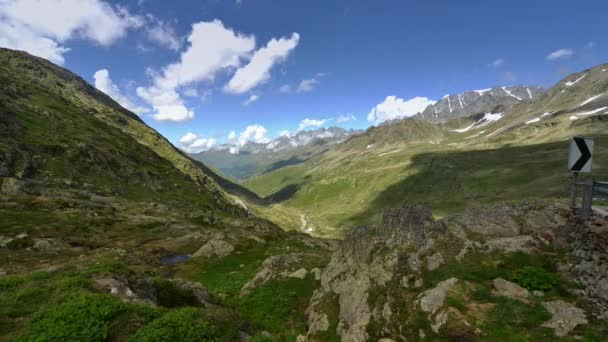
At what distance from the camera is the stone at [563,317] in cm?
1069

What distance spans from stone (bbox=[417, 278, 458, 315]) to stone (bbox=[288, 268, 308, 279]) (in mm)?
12711

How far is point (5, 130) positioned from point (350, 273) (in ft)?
480

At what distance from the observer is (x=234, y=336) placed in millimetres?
11641

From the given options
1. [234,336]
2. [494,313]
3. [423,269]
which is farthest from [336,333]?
[494,313]

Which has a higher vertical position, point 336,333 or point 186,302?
point 186,302

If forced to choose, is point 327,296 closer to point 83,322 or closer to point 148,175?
point 83,322

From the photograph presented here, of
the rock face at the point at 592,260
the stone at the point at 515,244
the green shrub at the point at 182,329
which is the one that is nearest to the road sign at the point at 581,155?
the rock face at the point at 592,260

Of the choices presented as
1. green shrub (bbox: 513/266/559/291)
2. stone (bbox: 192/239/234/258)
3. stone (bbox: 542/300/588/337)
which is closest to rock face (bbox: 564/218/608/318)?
stone (bbox: 542/300/588/337)

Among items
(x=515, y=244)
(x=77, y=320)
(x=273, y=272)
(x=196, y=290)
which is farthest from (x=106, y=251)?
(x=515, y=244)

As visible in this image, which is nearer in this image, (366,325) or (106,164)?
(366,325)

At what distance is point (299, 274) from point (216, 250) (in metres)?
24.1

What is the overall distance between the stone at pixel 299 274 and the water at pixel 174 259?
2702cm

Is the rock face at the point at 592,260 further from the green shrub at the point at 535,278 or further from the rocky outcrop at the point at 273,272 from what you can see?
the rocky outcrop at the point at 273,272

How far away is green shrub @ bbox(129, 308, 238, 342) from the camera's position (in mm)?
9742
